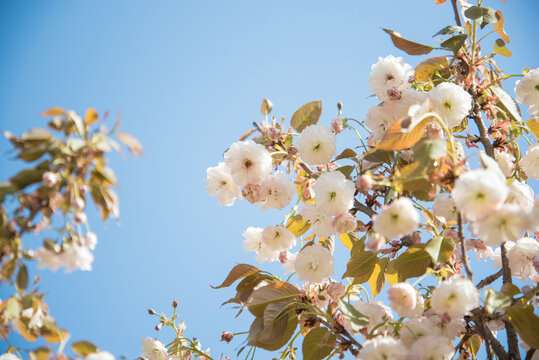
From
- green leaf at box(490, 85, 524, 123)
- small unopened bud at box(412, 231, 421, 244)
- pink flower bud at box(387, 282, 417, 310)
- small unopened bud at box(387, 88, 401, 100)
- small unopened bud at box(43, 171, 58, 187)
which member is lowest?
pink flower bud at box(387, 282, 417, 310)

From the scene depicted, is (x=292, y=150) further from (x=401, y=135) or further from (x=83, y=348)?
(x=83, y=348)

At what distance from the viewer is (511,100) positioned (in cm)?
87

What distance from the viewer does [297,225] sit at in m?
0.87

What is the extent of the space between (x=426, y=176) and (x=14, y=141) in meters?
0.48

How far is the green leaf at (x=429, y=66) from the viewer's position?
0.86 meters

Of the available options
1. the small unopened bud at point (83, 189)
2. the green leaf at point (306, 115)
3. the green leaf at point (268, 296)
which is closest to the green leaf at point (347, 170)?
the green leaf at point (306, 115)

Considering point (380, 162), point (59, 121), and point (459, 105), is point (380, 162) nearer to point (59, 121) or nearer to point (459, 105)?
point (459, 105)

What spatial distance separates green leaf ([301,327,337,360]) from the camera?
694 millimetres

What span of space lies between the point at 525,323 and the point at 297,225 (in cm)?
41

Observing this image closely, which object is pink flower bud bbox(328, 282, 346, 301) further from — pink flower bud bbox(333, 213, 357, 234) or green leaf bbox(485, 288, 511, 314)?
green leaf bbox(485, 288, 511, 314)

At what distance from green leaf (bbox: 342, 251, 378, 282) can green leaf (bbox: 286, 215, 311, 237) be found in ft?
0.39

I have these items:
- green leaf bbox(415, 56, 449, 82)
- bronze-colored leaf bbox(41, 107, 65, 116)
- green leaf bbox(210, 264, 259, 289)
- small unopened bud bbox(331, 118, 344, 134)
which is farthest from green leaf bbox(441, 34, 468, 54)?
bronze-colored leaf bbox(41, 107, 65, 116)

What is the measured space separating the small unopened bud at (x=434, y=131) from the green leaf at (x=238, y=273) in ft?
1.27

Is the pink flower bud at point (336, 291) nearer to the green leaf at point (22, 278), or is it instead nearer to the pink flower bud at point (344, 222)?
the pink flower bud at point (344, 222)
